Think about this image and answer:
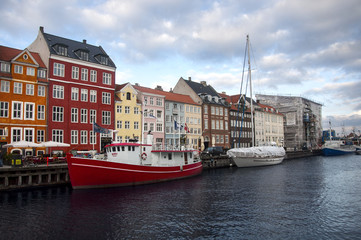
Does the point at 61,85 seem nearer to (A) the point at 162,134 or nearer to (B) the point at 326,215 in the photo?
(A) the point at 162,134

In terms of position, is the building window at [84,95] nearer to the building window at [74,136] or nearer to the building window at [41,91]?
the building window at [74,136]

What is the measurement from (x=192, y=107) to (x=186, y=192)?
41437mm

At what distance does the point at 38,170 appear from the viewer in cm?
3152

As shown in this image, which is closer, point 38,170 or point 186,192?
point 186,192

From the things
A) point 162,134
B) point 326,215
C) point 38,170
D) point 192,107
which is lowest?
point 326,215

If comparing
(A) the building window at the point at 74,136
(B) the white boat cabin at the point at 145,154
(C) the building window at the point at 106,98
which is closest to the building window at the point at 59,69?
(C) the building window at the point at 106,98

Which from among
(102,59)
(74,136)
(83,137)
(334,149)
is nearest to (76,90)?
(74,136)

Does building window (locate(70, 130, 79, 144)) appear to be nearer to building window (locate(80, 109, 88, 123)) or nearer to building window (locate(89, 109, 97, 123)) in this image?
building window (locate(80, 109, 88, 123))

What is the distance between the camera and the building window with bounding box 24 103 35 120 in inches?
1634

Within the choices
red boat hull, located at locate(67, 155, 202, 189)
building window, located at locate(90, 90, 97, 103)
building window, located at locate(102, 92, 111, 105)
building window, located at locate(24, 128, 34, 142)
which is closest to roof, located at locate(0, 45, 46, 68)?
building window, located at locate(90, 90, 97, 103)

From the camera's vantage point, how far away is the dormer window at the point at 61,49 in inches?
1815

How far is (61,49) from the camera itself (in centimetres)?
4653

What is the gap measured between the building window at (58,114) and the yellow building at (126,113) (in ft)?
32.5

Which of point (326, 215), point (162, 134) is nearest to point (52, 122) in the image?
Answer: point (162, 134)
